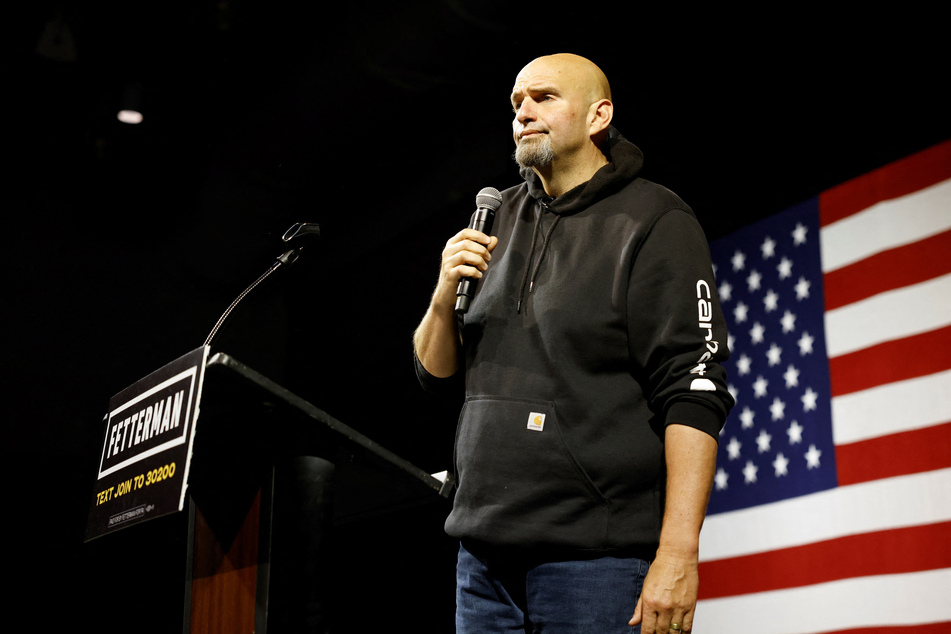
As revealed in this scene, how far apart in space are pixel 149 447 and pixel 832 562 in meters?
2.10

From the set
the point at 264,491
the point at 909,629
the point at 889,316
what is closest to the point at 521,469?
the point at 264,491

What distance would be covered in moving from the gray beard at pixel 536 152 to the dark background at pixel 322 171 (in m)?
1.59

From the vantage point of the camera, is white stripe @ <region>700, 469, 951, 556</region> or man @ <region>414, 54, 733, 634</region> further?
white stripe @ <region>700, 469, 951, 556</region>

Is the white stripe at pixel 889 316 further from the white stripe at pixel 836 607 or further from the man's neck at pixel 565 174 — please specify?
the man's neck at pixel 565 174


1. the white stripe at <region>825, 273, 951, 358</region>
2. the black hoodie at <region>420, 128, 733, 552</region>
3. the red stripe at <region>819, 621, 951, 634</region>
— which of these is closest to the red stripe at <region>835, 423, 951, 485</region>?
the white stripe at <region>825, 273, 951, 358</region>

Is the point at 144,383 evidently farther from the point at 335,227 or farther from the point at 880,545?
the point at 335,227

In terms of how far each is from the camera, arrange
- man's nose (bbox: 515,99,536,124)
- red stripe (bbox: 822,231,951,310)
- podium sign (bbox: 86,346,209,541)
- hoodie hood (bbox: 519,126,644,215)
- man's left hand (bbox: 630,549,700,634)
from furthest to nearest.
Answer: red stripe (bbox: 822,231,951,310) < man's nose (bbox: 515,99,536,124) < hoodie hood (bbox: 519,126,644,215) < podium sign (bbox: 86,346,209,541) < man's left hand (bbox: 630,549,700,634)

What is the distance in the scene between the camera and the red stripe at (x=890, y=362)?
2.38m

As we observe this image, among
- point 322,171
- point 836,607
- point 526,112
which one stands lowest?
point 836,607

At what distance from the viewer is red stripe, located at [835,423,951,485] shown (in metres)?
2.32

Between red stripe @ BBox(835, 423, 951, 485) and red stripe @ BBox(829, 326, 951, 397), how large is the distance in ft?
0.57

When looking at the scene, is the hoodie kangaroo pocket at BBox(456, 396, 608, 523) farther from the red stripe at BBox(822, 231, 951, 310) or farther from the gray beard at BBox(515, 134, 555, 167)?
the red stripe at BBox(822, 231, 951, 310)

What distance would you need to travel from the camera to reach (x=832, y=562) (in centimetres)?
250

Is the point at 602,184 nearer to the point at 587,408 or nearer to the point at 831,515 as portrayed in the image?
the point at 587,408
